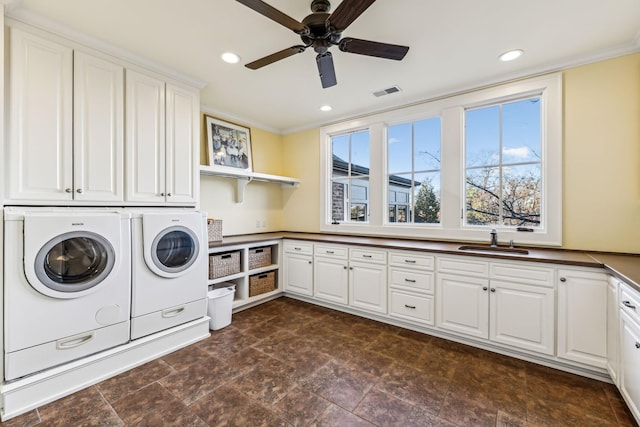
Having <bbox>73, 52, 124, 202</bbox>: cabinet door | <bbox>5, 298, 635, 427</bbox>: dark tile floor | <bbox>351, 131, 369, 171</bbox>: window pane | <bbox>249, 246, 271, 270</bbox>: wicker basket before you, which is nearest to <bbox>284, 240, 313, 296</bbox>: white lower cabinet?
<bbox>249, 246, 271, 270</bbox>: wicker basket

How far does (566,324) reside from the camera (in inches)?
82.1

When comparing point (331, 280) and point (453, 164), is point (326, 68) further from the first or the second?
point (331, 280)

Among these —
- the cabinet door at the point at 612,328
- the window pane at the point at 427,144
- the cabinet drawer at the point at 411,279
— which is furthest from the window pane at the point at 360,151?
the cabinet door at the point at 612,328

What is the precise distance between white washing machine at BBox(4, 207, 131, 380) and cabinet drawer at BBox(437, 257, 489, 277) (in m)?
2.70

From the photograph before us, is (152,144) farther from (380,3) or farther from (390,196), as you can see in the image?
(390,196)

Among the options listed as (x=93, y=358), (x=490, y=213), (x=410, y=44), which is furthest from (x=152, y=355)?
Answer: (x=490, y=213)

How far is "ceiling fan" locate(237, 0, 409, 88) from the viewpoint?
154 centimetres

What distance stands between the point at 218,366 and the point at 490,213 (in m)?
2.99

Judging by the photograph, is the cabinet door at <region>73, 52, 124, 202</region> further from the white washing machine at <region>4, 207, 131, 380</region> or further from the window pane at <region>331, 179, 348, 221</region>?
the window pane at <region>331, 179, 348, 221</region>

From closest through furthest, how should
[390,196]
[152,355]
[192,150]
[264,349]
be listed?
[152,355] → [264,349] → [192,150] → [390,196]

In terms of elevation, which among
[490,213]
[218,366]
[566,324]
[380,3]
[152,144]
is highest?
[380,3]

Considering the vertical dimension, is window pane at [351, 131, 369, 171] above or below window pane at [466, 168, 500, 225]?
above

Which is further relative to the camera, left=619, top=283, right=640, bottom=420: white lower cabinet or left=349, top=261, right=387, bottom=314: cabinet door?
left=349, top=261, right=387, bottom=314: cabinet door

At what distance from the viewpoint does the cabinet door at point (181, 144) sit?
8.66 feet
